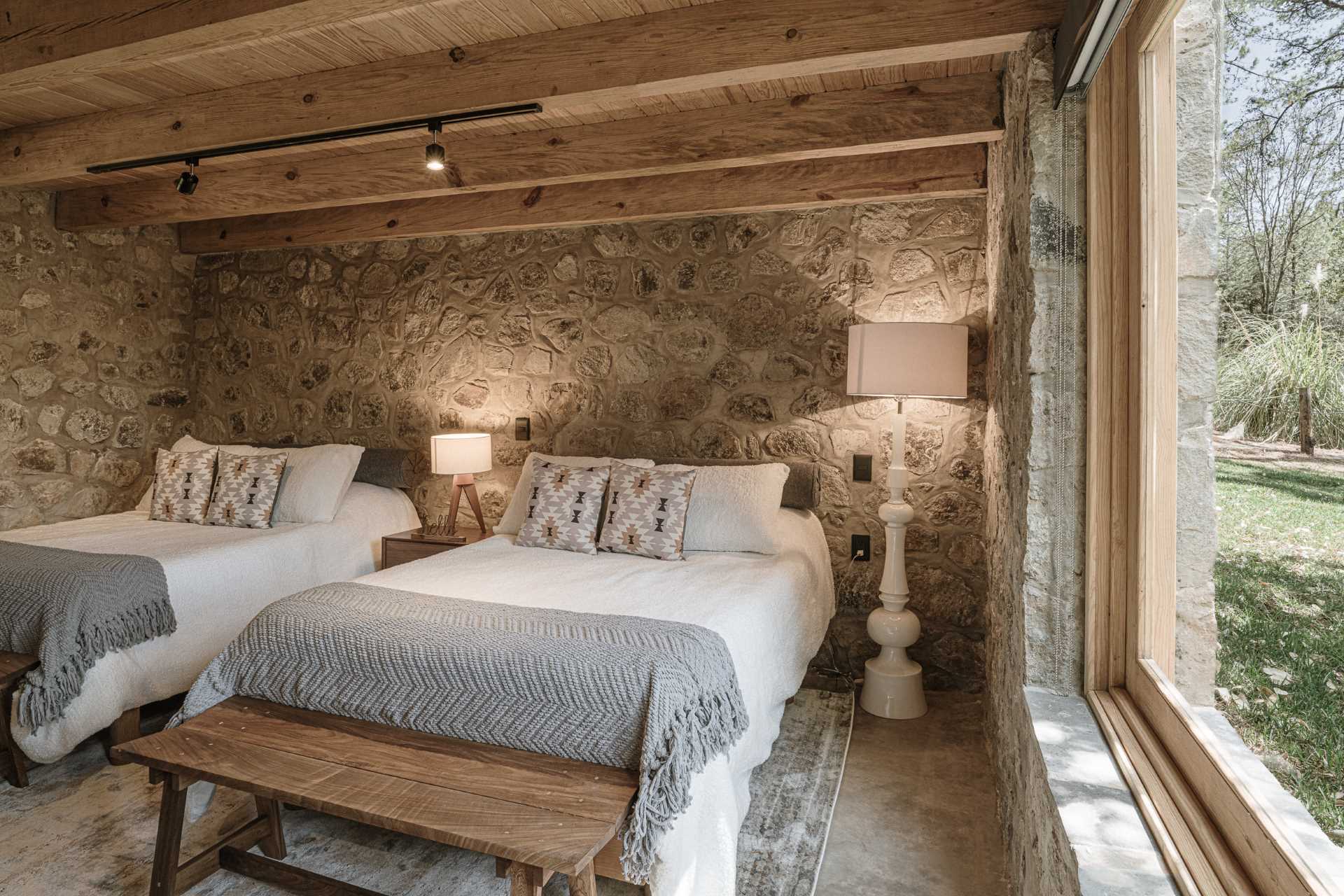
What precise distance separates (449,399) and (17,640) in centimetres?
208

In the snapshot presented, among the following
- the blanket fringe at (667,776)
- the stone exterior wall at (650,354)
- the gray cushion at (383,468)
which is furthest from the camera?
the gray cushion at (383,468)

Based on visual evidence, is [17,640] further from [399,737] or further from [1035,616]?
[1035,616]

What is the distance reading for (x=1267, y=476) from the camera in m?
1.00

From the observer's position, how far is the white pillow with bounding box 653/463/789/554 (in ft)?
9.57

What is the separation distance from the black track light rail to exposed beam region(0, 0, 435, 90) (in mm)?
535

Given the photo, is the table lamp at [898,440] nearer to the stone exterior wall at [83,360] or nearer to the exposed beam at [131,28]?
the exposed beam at [131,28]

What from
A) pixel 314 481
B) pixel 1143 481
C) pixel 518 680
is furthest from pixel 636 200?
pixel 1143 481

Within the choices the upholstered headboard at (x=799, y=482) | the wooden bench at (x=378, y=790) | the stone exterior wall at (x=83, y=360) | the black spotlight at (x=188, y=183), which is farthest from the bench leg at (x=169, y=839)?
the stone exterior wall at (x=83, y=360)

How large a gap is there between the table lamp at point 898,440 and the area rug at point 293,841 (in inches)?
21.4

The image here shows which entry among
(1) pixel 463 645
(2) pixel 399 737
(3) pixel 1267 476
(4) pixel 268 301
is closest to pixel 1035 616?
(3) pixel 1267 476

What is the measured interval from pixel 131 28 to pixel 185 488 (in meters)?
2.27

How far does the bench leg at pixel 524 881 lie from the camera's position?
1470 mm

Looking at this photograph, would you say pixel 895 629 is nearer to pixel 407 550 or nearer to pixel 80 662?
pixel 407 550

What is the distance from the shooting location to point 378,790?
5.41 ft
